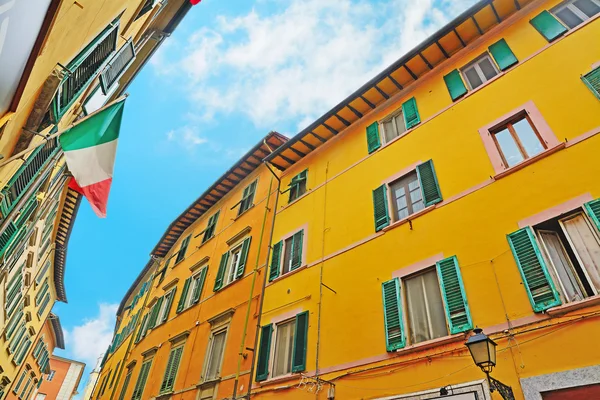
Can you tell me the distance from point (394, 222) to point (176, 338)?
10568 mm

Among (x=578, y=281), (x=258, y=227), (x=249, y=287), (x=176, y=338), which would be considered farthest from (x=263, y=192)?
(x=578, y=281)

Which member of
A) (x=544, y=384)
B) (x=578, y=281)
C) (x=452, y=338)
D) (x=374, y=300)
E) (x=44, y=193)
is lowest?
(x=544, y=384)

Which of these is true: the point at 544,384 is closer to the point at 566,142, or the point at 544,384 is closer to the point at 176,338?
the point at 566,142

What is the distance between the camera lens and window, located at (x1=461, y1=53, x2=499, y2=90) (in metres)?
8.76

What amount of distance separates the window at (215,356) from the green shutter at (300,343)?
11.9 feet

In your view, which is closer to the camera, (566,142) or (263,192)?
(566,142)

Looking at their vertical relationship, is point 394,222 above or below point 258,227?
below

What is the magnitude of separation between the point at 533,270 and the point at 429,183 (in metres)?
3.02

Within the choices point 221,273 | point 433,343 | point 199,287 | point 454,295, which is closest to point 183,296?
point 199,287

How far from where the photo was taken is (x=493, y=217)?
6543 mm

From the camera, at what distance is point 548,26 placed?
8.00 metres

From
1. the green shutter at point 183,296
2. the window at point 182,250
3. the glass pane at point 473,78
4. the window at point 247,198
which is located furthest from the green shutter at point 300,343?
the window at point 182,250

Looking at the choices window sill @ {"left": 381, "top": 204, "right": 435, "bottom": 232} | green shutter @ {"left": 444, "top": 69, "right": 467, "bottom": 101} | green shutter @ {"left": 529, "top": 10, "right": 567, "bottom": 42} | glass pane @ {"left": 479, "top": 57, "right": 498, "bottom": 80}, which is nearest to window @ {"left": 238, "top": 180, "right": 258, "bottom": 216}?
window sill @ {"left": 381, "top": 204, "right": 435, "bottom": 232}

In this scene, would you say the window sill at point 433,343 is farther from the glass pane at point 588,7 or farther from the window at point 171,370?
the window at point 171,370
